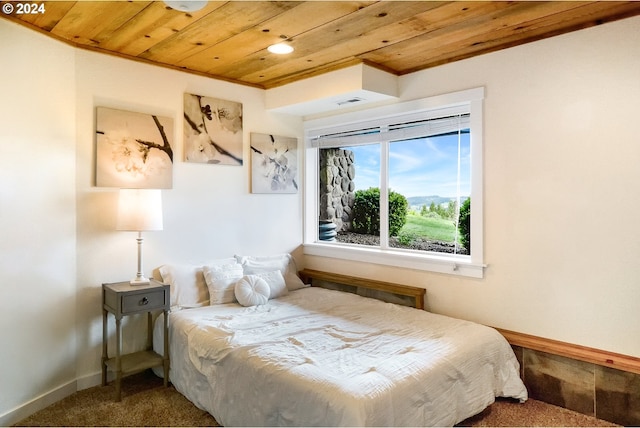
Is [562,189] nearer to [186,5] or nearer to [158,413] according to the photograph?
[186,5]

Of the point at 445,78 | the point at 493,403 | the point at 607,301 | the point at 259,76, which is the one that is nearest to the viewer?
the point at 607,301

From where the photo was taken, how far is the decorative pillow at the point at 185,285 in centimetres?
321

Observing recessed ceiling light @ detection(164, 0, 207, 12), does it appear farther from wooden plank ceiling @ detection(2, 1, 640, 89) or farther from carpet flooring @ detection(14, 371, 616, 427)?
carpet flooring @ detection(14, 371, 616, 427)

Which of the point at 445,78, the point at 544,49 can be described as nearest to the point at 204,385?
the point at 445,78

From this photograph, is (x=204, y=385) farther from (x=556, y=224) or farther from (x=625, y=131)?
(x=625, y=131)

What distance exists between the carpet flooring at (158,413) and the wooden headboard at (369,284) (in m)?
0.90

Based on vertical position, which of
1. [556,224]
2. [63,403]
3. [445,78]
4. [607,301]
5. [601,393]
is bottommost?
[63,403]

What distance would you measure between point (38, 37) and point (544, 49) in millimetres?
3160

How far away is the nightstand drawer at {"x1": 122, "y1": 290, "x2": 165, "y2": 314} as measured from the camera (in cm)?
277

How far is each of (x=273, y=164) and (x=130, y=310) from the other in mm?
1852

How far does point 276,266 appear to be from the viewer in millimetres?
3775

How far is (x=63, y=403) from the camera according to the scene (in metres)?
2.67

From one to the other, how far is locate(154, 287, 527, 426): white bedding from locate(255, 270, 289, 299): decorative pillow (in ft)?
0.89

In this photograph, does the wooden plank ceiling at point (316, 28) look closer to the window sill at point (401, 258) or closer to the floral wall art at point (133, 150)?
the floral wall art at point (133, 150)
